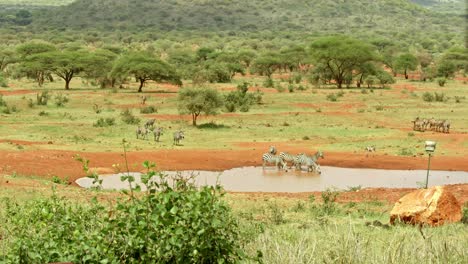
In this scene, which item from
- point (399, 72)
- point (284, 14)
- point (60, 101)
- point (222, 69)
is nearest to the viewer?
point (60, 101)

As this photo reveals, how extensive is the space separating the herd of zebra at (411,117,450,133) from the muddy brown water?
976cm

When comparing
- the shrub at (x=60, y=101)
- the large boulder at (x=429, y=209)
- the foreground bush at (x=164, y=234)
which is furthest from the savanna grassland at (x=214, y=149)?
the large boulder at (x=429, y=209)

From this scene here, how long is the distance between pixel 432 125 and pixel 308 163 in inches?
518

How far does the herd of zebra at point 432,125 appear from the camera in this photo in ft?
108

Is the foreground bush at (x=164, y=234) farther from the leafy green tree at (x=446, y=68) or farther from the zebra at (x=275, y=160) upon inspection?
the leafy green tree at (x=446, y=68)

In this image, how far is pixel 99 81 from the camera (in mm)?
54938

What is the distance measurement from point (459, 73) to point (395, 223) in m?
73.8

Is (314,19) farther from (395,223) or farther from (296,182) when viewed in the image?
(395,223)

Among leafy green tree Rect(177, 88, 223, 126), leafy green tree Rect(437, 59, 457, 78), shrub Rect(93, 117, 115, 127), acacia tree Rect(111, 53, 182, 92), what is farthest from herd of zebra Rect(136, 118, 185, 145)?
leafy green tree Rect(437, 59, 457, 78)

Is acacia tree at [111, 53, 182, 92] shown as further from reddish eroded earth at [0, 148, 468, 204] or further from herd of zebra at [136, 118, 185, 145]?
reddish eroded earth at [0, 148, 468, 204]

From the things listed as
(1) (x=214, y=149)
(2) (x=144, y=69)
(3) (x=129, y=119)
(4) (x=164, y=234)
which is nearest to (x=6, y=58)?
(2) (x=144, y=69)

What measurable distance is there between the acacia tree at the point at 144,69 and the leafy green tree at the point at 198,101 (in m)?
14.5

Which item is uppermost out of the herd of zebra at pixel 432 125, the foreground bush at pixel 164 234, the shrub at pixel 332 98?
the foreground bush at pixel 164 234

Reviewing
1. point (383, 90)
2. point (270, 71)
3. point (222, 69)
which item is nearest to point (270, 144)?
point (383, 90)
